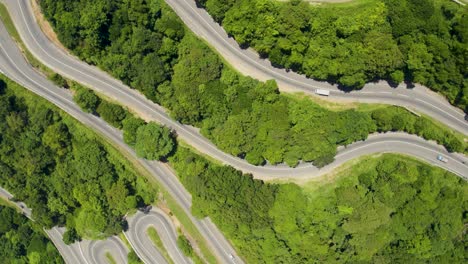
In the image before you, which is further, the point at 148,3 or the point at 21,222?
the point at 21,222

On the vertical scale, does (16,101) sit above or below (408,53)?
above

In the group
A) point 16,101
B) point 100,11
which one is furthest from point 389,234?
point 16,101

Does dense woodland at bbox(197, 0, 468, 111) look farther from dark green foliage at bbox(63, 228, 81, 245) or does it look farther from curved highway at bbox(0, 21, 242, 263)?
dark green foliage at bbox(63, 228, 81, 245)

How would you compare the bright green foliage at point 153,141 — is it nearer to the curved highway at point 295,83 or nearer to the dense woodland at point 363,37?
the curved highway at point 295,83

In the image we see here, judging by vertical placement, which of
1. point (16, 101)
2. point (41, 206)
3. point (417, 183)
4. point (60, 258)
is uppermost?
point (16, 101)

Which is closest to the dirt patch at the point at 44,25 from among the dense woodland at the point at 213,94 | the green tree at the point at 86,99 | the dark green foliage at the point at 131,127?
the dense woodland at the point at 213,94

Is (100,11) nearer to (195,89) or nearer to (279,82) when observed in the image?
(195,89)
